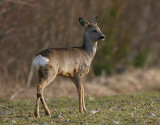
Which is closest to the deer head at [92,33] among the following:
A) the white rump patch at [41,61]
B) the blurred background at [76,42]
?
the white rump patch at [41,61]

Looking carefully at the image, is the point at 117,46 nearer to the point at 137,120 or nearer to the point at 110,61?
the point at 110,61

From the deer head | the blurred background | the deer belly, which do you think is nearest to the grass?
the deer belly

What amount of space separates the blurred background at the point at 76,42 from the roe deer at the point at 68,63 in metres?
3.19

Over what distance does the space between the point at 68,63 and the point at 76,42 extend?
8.90 metres

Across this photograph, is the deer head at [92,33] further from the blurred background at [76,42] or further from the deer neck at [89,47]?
the blurred background at [76,42]

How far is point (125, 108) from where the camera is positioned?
8.59m

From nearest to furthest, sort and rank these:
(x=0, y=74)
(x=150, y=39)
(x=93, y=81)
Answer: (x=0, y=74)
(x=93, y=81)
(x=150, y=39)

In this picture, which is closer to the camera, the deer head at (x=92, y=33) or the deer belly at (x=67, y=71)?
the deer belly at (x=67, y=71)

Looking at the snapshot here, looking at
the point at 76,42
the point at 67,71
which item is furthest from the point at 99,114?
the point at 76,42

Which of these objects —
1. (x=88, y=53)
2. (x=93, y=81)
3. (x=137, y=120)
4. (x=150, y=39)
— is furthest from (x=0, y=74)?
(x=150, y=39)

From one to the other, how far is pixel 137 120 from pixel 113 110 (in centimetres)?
127

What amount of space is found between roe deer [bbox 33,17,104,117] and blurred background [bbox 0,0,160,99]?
3191 millimetres

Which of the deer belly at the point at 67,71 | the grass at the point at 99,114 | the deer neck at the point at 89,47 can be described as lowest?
the grass at the point at 99,114

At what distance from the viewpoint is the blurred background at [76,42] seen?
1454 cm
